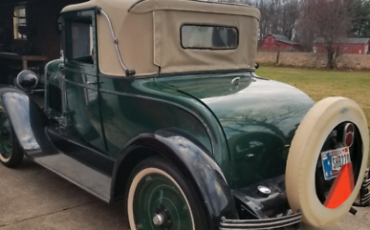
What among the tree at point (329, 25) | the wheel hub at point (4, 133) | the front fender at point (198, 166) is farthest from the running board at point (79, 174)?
the tree at point (329, 25)

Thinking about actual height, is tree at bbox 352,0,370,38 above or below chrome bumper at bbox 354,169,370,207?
above

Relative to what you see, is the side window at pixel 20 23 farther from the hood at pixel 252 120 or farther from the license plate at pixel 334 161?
the license plate at pixel 334 161

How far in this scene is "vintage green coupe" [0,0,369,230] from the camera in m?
2.30

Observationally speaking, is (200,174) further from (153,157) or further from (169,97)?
(169,97)

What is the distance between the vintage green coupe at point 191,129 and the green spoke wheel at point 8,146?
280 mm

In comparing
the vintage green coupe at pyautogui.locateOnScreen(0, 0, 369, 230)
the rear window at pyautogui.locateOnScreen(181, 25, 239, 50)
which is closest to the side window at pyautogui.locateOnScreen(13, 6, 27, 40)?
the vintage green coupe at pyautogui.locateOnScreen(0, 0, 369, 230)

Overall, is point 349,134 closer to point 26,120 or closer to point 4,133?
point 26,120

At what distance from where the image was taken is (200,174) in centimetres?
219

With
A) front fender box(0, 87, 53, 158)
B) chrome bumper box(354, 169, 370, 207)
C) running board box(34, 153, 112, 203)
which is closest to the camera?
chrome bumper box(354, 169, 370, 207)

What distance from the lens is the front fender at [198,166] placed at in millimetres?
2121

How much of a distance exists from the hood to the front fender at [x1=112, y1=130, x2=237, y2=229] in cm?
26

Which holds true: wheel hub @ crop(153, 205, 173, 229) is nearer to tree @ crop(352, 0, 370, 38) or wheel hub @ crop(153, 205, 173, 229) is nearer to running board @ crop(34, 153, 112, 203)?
running board @ crop(34, 153, 112, 203)

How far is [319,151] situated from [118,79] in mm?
1700

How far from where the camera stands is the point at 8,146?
436 cm
